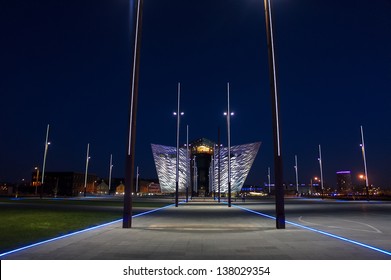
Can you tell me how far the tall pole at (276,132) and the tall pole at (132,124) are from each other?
6.31 m

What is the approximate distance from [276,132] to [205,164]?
86.9 metres

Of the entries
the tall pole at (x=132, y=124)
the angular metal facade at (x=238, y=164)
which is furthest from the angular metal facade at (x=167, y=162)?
the tall pole at (x=132, y=124)

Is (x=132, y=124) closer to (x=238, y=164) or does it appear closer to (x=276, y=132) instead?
(x=276, y=132)

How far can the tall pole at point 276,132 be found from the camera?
14.0 m

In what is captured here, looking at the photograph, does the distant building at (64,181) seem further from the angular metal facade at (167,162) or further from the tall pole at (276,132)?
the tall pole at (276,132)

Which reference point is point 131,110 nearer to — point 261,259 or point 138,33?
point 138,33

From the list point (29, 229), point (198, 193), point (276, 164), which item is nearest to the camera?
point (29, 229)

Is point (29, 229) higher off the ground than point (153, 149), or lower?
lower

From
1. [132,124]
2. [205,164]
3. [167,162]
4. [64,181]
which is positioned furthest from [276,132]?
[64,181]

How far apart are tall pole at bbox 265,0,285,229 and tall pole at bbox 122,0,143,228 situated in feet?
20.7

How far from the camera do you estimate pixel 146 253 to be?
27.3 feet

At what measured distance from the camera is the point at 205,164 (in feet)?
332
